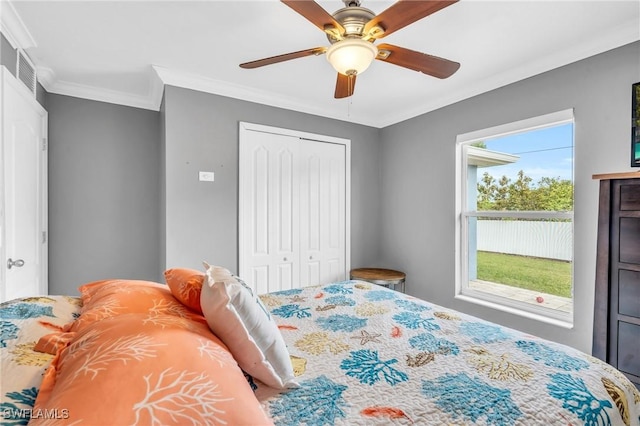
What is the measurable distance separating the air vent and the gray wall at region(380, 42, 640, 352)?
11.8ft

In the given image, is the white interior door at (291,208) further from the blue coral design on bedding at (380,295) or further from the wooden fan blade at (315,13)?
the wooden fan blade at (315,13)

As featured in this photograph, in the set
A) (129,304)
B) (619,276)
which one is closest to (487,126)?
(619,276)

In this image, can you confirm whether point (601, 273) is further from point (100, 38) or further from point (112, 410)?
point (100, 38)

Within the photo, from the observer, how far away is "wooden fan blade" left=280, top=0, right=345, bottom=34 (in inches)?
51.9

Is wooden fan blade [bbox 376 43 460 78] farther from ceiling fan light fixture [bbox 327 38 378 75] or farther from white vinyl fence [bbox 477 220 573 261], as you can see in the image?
white vinyl fence [bbox 477 220 573 261]

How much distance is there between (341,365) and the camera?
3.69 ft

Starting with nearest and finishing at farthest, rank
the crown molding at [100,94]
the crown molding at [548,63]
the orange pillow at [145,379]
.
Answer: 1. the orange pillow at [145,379]
2. the crown molding at [548,63]
3. the crown molding at [100,94]

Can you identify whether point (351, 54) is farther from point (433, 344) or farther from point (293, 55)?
point (433, 344)

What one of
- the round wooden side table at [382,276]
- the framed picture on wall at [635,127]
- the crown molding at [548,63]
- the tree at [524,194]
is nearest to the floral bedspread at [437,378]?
the framed picture on wall at [635,127]

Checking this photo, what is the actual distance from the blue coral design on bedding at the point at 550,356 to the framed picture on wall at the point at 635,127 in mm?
1483

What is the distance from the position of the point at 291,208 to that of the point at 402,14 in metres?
2.35

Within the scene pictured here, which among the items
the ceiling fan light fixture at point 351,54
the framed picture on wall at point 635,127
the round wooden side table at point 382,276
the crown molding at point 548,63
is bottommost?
the round wooden side table at point 382,276

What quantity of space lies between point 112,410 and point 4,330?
685 millimetres

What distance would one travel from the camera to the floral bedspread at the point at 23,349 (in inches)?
23.6
